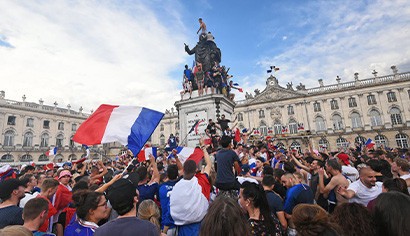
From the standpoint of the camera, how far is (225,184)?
4520 mm

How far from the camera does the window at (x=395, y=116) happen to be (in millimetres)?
41594

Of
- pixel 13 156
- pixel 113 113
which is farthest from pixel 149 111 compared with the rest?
pixel 13 156

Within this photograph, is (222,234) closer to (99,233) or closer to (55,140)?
(99,233)

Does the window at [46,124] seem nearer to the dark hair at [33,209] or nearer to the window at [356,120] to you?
the dark hair at [33,209]

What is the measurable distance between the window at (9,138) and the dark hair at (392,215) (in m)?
61.1

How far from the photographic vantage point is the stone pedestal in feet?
37.8

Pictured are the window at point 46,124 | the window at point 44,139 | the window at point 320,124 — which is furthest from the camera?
the window at point 46,124

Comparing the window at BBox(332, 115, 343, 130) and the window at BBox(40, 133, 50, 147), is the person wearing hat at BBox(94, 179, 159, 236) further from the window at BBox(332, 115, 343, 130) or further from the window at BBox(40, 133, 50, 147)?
the window at BBox(40, 133, 50, 147)

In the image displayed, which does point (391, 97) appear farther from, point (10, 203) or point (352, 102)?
point (10, 203)

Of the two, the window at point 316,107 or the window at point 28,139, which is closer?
the window at point 28,139

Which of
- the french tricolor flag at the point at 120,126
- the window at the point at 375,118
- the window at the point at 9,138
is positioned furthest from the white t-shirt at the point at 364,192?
the window at the point at 9,138

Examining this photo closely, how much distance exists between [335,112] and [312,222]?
5260cm

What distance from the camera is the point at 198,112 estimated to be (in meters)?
11.8

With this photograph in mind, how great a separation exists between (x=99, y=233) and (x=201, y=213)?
75.9 inches
